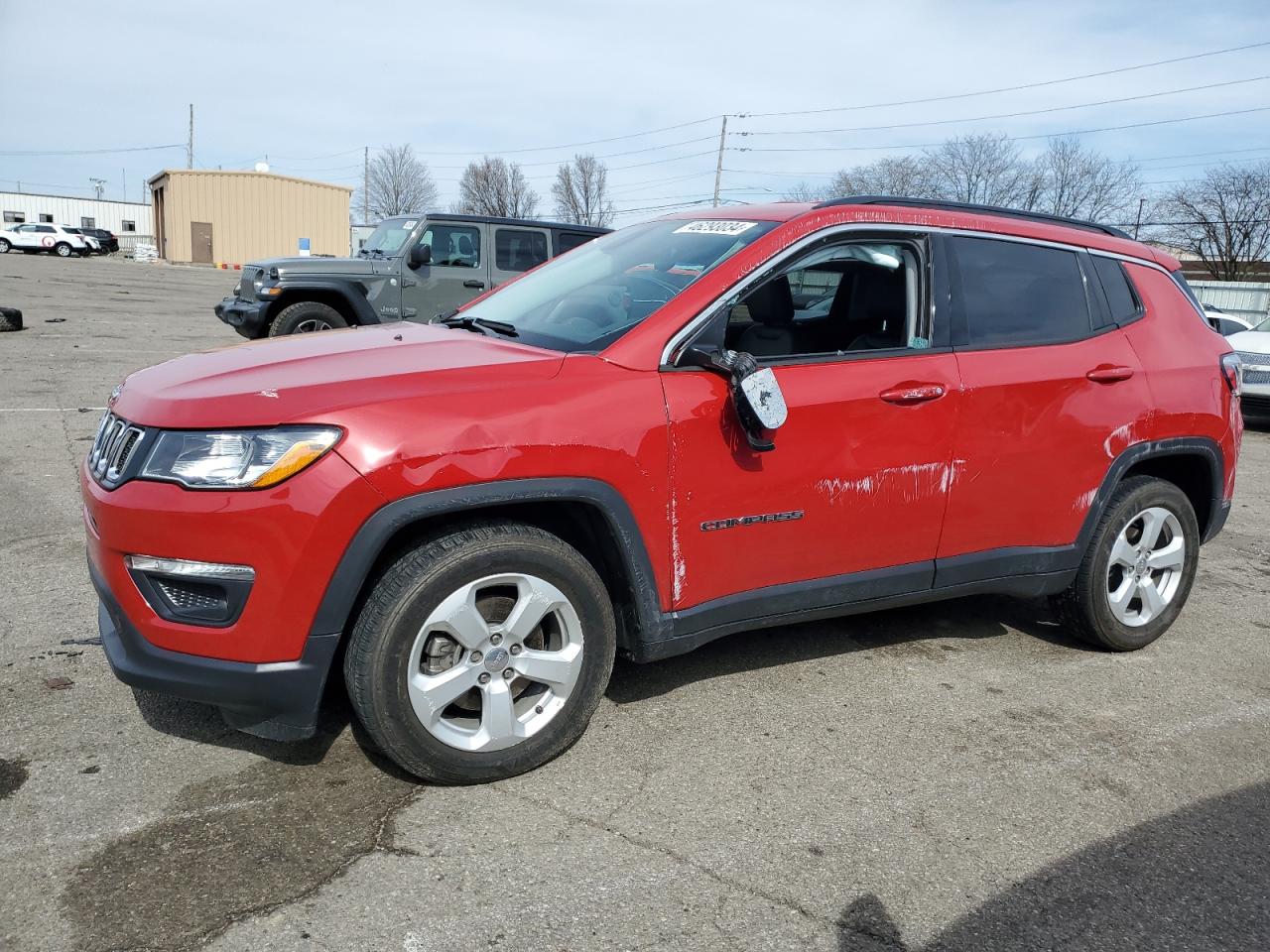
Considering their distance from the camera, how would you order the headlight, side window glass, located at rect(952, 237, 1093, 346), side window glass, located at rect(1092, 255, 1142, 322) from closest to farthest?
the headlight, side window glass, located at rect(952, 237, 1093, 346), side window glass, located at rect(1092, 255, 1142, 322)

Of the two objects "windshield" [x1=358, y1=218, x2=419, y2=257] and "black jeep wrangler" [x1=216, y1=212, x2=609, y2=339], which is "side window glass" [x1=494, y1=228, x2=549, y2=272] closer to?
"black jeep wrangler" [x1=216, y1=212, x2=609, y2=339]

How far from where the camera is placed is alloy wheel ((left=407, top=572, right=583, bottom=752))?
9.39 feet

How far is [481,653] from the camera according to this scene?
294 cm

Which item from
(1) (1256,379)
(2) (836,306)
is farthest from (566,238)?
(2) (836,306)

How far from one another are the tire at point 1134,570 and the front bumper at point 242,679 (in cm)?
309

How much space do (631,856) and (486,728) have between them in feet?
1.89

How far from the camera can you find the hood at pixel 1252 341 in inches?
453

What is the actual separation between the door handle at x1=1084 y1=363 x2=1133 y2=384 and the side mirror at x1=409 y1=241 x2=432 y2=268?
28.4 ft

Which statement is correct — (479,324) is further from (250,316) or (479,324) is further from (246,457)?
(250,316)

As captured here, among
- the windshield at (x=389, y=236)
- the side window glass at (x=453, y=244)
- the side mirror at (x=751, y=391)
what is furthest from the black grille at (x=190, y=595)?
the windshield at (x=389, y=236)

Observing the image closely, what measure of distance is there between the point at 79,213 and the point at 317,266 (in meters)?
92.4

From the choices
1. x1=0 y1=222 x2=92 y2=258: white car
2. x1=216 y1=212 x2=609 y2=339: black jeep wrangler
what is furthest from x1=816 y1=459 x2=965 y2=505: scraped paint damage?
x1=0 y1=222 x2=92 y2=258: white car

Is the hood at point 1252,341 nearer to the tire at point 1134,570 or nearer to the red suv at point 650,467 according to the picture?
the red suv at point 650,467

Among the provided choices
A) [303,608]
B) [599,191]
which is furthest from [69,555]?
[599,191]
